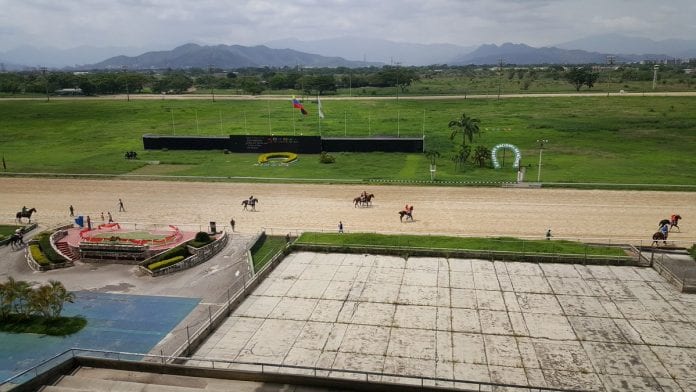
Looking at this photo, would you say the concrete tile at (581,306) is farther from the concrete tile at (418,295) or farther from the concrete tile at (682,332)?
the concrete tile at (418,295)

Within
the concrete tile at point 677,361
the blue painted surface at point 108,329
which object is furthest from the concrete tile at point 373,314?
the blue painted surface at point 108,329

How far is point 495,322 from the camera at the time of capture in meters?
18.7

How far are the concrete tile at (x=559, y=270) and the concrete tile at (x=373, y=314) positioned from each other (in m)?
8.17

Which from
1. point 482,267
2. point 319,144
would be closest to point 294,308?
point 482,267

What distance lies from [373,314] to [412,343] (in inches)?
97.2

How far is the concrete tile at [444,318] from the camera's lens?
60.3 ft

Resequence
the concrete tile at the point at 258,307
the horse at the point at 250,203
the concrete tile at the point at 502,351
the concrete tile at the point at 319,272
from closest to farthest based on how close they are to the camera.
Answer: the concrete tile at the point at 502,351 < the concrete tile at the point at 258,307 < the concrete tile at the point at 319,272 < the horse at the point at 250,203

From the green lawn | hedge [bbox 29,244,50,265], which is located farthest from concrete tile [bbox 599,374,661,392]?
hedge [bbox 29,244,50,265]

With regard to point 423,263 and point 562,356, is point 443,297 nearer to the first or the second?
point 423,263

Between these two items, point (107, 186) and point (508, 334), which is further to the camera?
point (107, 186)

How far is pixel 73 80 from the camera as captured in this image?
167875 millimetres

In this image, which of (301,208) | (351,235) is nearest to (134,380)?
(351,235)

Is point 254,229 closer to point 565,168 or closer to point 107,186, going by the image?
point 107,186

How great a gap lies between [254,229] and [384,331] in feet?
71.4
